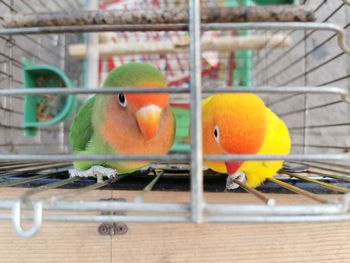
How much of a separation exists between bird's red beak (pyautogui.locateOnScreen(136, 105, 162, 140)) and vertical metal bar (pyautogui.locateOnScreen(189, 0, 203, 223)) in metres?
0.25

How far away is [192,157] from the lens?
0.37 m

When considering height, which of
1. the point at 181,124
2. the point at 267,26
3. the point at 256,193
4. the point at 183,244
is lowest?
the point at 183,244

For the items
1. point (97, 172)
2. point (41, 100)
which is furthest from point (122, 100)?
point (41, 100)

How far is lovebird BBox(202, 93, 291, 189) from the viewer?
62 cm

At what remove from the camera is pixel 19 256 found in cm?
55

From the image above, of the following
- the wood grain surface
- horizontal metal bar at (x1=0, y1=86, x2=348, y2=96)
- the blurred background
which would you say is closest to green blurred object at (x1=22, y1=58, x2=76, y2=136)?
the blurred background

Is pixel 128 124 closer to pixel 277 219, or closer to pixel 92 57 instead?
pixel 277 219

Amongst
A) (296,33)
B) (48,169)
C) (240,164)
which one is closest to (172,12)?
(240,164)

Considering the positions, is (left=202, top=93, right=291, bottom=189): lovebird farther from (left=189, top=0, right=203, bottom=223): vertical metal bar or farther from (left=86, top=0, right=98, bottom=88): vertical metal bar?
(left=86, top=0, right=98, bottom=88): vertical metal bar

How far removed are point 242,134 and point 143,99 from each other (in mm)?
189

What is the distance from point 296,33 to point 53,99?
3.10 feet

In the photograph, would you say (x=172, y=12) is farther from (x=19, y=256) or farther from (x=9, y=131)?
(x=9, y=131)

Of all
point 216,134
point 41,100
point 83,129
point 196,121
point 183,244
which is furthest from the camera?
point 41,100

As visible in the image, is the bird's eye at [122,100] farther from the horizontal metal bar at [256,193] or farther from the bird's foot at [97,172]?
the horizontal metal bar at [256,193]
